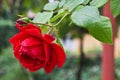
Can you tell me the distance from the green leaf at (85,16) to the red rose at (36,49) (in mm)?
50

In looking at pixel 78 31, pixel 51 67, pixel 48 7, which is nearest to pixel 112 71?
pixel 48 7

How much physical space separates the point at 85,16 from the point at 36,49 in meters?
0.09

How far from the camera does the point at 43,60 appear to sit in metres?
0.56

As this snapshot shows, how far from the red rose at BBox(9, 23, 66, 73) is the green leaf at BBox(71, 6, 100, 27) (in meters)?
0.05

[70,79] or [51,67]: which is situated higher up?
[51,67]

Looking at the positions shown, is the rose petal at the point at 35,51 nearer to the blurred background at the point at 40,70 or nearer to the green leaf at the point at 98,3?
the green leaf at the point at 98,3

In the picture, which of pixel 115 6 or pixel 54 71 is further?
pixel 54 71

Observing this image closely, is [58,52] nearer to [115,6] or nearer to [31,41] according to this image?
[31,41]

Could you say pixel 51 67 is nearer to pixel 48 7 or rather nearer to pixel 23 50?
pixel 23 50

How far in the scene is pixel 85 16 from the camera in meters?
0.56

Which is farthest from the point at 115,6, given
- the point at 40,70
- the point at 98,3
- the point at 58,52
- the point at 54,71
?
the point at 54,71

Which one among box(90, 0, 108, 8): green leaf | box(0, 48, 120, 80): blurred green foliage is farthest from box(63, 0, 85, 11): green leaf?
box(0, 48, 120, 80): blurred green foliage

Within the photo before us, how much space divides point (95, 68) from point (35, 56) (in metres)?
2.60

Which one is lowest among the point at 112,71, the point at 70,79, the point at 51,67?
the point at 70,79
